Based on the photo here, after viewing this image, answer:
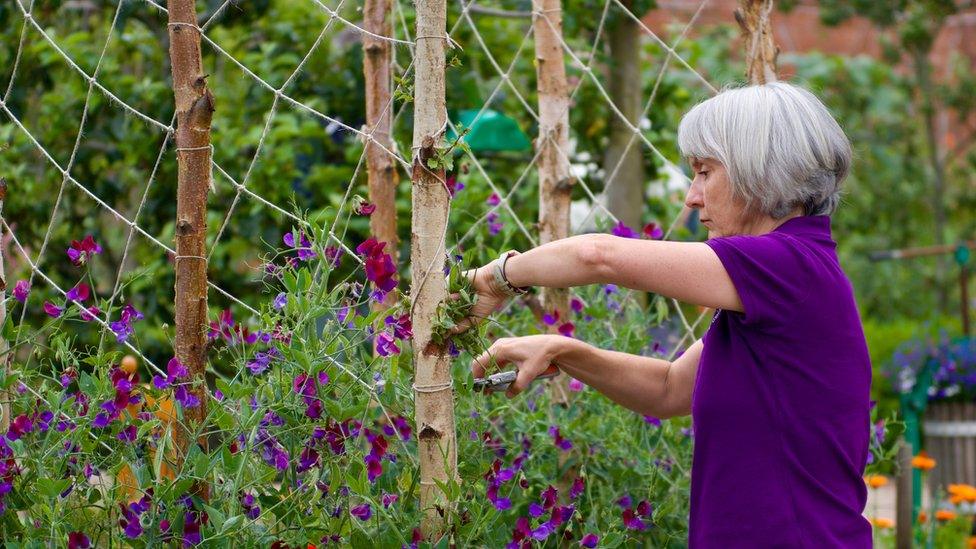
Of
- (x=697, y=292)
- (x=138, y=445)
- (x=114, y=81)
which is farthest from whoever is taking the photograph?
(x=114, y=81)

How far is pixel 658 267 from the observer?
4.91 ft

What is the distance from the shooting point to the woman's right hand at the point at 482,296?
63.5 inches

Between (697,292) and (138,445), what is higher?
(697,292)

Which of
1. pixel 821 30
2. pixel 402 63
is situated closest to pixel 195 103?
pixel 402 63

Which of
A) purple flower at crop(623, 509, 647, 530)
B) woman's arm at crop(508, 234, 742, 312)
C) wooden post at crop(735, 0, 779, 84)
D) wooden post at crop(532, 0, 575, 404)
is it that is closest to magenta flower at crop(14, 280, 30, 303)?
woman's arm at crop(508, 234, 742, 312)

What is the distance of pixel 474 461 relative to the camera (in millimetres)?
1807

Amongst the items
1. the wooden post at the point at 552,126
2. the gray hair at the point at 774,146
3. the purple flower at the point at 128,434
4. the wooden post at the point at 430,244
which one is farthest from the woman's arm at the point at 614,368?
the wooden post at the point at 552,126

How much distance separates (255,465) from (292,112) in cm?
300

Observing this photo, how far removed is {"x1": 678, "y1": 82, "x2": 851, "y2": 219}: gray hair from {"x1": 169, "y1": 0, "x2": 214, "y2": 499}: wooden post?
751 millimetres

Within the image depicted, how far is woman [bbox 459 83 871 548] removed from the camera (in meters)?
1.51

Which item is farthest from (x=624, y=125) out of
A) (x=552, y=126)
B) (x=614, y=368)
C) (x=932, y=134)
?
(x=932, y=134)

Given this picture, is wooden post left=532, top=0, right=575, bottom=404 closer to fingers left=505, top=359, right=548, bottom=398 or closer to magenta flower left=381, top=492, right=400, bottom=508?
fingers left=505, top=359, right=548, bottom=398

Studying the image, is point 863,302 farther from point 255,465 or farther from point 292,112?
point 255,465

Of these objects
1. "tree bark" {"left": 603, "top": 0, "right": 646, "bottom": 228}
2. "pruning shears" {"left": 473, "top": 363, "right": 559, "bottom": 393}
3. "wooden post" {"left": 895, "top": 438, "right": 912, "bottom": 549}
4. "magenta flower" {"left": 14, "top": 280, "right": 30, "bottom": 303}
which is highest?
"tree bark" {"left": 603, "top": 0, "right": 646, "bottom": 228}
